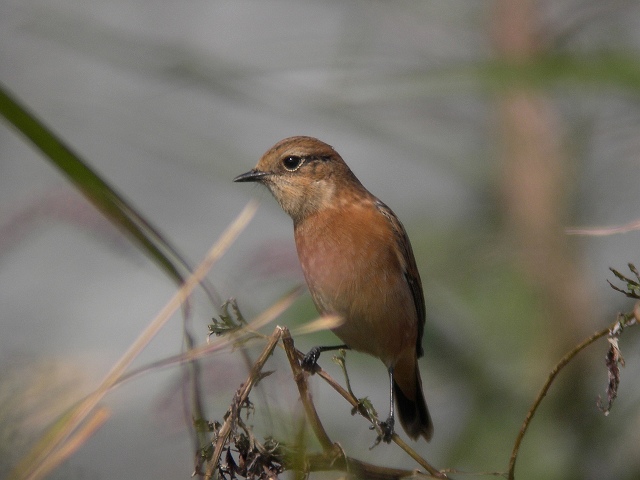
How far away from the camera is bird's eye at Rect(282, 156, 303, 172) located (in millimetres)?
4277

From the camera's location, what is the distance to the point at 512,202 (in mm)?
5039

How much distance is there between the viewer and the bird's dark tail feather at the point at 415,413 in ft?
15.1

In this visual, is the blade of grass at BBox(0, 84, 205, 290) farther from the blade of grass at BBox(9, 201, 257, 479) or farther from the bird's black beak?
the bird's black beak

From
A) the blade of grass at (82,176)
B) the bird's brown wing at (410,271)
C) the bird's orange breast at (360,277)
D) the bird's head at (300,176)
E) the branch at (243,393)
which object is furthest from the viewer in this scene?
the bird's head at (300,176)

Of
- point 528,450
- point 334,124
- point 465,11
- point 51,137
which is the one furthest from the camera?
point 465,11

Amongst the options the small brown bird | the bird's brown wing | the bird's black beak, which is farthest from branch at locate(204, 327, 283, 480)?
the bird's black beak

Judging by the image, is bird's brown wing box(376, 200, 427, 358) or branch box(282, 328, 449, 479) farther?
bird's brown wing box(376, 200, 427, 358)

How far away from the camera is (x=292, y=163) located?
14.1 feet

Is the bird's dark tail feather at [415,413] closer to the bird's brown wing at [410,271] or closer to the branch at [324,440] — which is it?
the bird's brown wing at [410,271]

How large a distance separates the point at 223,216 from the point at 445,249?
4099 millimetres

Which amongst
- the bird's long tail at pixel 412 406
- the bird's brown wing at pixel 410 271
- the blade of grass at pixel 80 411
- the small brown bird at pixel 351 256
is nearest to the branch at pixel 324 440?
the blade of grass at pixel 80 411

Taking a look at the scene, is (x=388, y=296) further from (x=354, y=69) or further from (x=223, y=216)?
(x=223, y=216)

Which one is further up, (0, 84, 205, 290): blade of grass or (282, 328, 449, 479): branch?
(0, 84, 205, 290): blade of grass

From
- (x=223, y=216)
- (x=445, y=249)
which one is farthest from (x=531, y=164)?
(x=223, y=216)
